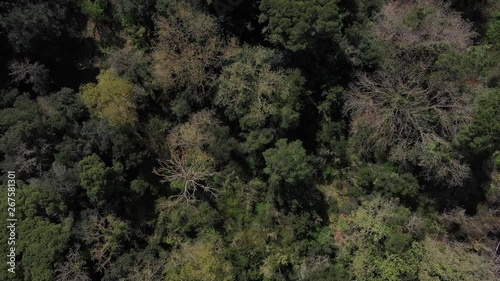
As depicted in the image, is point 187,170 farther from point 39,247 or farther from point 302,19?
point 302,19

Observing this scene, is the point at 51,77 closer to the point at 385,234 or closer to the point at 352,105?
the point at 352,105

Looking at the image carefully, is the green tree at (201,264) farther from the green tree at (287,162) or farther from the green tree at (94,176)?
the green tree at (94,176)

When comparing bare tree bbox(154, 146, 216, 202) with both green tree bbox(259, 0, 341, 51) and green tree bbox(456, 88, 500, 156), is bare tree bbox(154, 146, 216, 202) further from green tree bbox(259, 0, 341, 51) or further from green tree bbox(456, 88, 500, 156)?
green tree bbox(456, 88, 500, 156)

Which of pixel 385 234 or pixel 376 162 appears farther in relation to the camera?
pixel 376 162

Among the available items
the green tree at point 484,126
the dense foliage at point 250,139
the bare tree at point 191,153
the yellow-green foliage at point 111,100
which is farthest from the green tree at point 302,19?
the yellow-green foliage at point 111,100

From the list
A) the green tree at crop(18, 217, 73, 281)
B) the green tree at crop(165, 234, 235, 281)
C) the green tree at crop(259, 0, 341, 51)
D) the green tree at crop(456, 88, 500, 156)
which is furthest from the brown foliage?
the green tree at crop(456, 88, 500, 156)

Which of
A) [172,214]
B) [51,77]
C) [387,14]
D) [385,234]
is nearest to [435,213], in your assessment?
[385,234]
